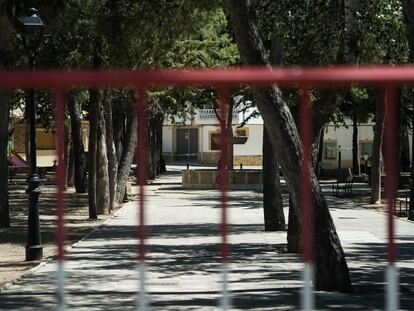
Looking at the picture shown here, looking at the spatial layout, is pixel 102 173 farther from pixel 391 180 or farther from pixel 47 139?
pixel 391 180

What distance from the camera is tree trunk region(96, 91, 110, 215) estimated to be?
22078 mm

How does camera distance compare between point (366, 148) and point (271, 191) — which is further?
point (366, 148)

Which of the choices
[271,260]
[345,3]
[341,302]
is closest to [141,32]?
[345,3]

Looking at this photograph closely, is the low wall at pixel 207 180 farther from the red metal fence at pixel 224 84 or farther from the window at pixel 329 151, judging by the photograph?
the red metal fence at pixel 224 84

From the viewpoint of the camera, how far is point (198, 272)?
35.7 ft

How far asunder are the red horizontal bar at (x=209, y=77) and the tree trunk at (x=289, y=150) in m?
4.59

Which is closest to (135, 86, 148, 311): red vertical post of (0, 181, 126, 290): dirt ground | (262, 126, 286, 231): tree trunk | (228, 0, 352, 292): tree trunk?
(0, 181, 126, 290): dirt ground

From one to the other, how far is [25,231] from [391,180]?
14778mm

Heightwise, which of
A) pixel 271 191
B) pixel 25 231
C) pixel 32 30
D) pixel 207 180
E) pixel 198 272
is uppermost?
pixel 32 30

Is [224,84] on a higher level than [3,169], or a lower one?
higher

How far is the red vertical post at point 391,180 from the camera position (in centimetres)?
423

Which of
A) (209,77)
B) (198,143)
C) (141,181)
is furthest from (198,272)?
(198,143)

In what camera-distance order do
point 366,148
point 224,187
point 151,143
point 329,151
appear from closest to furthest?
Result: point 224,187 → point 151,143 → point 329,151 → point 366,148

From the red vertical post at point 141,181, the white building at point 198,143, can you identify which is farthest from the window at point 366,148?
the red vertical post at point 141,181
